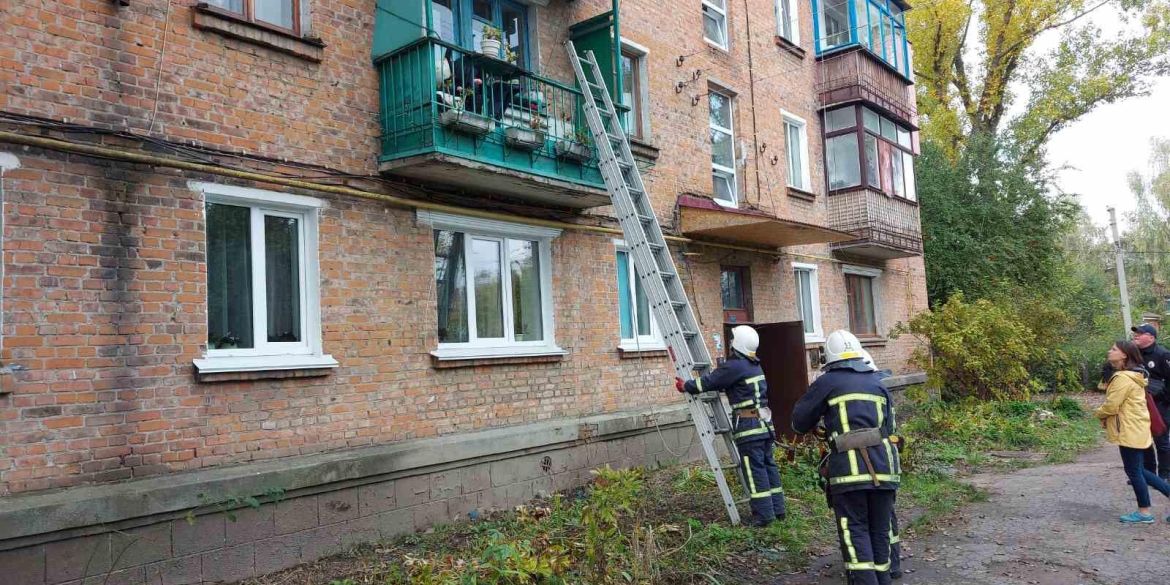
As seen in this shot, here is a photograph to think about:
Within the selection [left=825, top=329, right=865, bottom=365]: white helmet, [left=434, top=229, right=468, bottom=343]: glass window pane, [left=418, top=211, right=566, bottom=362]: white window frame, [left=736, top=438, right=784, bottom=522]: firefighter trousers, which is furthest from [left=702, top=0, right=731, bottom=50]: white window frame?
[left=825, top=329, right=865, bottom=365]: white helmet

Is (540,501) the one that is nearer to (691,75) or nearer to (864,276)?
(691,75)

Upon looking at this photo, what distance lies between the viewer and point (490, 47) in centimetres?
794

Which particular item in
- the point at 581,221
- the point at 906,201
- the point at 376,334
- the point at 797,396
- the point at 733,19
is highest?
the point at 733,19

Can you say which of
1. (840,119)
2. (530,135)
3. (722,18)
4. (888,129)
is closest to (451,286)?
(530,135)

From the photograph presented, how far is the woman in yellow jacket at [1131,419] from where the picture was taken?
6660 millimetres

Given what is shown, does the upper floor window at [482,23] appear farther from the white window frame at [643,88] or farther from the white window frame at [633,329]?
the white window frame at [633,329]

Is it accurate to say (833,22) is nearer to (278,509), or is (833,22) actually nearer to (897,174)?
(897,174)

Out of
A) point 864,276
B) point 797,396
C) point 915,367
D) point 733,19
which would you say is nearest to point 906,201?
point 864,276

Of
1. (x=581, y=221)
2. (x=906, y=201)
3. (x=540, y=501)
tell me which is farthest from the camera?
(x=906, y=201)

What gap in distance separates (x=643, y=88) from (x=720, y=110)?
233cm

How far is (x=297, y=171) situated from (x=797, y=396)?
6551 millimetres

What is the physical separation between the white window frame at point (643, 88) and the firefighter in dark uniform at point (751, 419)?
443 cm

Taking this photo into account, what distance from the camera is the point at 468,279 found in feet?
26.9

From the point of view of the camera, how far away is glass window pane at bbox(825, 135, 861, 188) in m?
14.7
